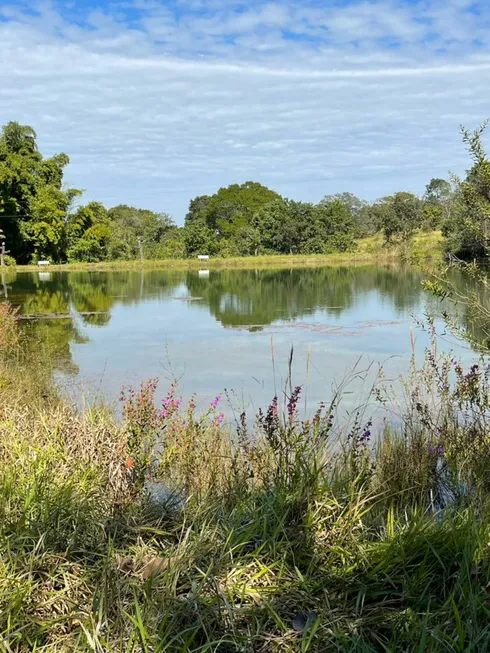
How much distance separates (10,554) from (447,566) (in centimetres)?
140

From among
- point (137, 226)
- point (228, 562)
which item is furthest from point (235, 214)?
point (228, 562)

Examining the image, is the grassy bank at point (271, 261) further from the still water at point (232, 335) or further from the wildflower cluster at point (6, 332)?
the wildflower cluster at point (6, 332)

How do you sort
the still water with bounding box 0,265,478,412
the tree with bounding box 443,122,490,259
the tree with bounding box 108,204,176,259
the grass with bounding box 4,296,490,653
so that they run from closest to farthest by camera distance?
the grass with bounding box 4,296,490,653 → the tree with bounding box 443,122,490,259 → the still water with bounding box 0,265,478,412 → the tree with bounding box 108,204,176,259

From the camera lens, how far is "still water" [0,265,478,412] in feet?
24.3

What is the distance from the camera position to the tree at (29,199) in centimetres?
4031

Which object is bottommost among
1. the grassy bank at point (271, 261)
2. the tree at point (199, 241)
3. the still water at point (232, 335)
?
the still water at point (232, 335)

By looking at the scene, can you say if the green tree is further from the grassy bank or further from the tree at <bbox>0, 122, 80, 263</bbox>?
the grassy bank

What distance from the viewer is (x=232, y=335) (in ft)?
38.9

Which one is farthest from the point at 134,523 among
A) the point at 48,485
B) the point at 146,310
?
the point at 146,310

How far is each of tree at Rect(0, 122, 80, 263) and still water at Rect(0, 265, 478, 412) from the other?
61.0ft

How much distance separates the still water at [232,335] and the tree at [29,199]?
1858cm

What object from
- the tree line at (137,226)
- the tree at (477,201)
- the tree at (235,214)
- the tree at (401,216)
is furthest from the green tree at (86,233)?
the tree at (477,201)

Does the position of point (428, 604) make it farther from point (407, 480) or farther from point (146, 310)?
point (146, 310)

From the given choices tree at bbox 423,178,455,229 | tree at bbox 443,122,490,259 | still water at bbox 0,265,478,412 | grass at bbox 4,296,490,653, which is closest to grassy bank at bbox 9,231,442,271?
tree at bbox 423,178,455,229
